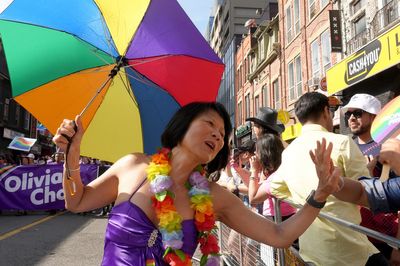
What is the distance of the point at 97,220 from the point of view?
10.5 m

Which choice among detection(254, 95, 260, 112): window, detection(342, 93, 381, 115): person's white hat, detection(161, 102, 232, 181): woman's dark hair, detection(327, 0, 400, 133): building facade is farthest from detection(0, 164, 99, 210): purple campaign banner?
detection(254, 95, 260, 112): window

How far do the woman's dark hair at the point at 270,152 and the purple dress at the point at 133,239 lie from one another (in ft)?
6.13

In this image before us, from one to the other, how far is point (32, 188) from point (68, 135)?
10.2 m

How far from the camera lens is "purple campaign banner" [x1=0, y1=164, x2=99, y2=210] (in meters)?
11.0

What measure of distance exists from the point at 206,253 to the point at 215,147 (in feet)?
2.01

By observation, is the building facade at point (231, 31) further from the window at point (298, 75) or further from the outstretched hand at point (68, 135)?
the outstretched hand at point (68, 135)

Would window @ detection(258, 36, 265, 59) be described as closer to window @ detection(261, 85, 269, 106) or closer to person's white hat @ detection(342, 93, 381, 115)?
window @ detection(261, 85, 269, 106)

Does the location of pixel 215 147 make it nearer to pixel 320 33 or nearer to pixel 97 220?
pixel 97 220

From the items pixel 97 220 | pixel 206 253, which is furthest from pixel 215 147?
pixel 97 220

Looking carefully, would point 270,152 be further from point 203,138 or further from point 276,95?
point 276,95

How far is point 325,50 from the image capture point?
18.1m

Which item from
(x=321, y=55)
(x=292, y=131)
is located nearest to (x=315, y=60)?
(x=321, y=55)

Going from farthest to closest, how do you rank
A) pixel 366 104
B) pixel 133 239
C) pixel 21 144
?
pixel 21 144, pixel 366 104, pixel 133 239

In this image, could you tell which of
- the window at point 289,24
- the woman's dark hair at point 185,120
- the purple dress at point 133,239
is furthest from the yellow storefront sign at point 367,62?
the purple dress at point 133,239
